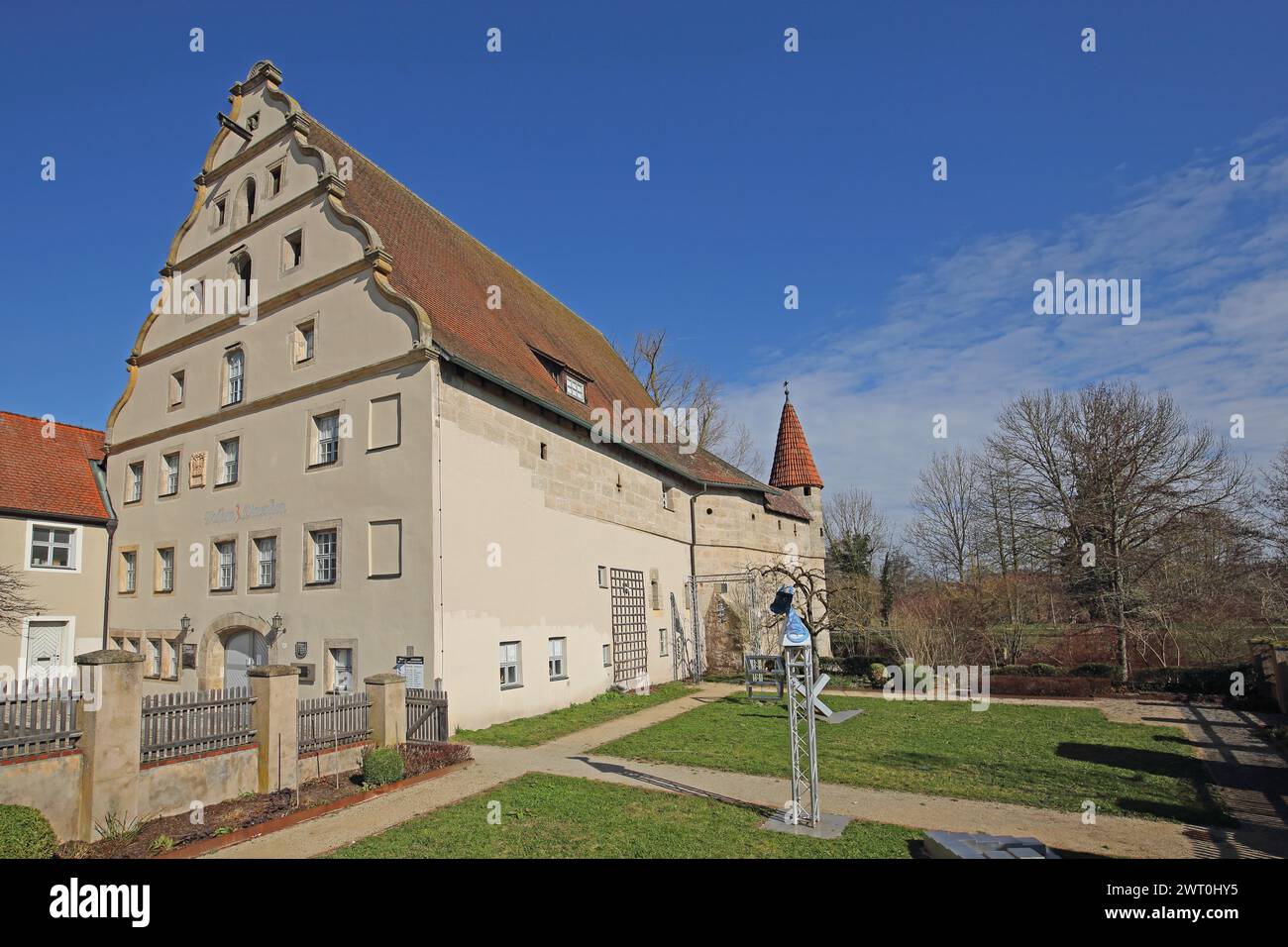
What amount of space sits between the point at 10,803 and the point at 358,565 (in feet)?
26.0

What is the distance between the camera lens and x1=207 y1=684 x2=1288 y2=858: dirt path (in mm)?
7691

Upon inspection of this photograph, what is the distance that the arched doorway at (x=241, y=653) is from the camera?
17.1 meters

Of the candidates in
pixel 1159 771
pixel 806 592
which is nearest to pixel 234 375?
pixel 806 592

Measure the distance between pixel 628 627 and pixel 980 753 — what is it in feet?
39.2

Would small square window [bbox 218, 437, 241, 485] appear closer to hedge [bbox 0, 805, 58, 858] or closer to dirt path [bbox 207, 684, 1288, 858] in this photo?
dirt path [bbox 207, 684, 1288, 858]

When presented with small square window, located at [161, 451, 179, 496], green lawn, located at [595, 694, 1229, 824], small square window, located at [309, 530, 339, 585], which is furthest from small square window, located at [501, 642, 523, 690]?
small square window, located at [161, 451, 179, 496]

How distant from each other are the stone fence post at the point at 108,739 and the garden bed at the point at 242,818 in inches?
10.7

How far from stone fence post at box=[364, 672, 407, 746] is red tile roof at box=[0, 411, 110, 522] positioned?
572 inches

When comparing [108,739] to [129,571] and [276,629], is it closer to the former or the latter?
[276,629]

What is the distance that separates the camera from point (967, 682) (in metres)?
21.7

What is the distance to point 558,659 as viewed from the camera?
18.4m

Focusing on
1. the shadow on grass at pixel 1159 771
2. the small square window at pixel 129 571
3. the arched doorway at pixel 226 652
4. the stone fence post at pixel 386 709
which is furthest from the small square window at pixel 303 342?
the shadow on grass at pixel 1159 771

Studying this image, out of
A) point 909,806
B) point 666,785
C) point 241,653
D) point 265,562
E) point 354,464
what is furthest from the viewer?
point 241,653
